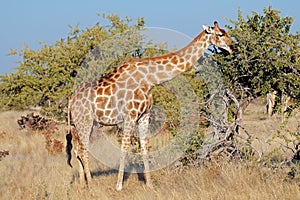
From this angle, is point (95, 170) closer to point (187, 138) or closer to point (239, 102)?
point (187, 138)

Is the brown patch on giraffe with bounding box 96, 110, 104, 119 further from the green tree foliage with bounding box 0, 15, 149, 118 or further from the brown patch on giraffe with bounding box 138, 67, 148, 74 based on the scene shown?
the green tree foliage with bounding box 0, 15, 149, 118

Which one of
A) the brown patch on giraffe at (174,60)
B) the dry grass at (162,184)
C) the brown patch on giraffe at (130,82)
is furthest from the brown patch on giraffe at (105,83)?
the dry grass at (162,184)

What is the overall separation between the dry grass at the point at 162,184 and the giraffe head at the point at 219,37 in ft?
5.89

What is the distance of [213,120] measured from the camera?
7.73 m

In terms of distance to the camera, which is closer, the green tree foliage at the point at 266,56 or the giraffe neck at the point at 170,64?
the green tree foliage at the point at 266,56

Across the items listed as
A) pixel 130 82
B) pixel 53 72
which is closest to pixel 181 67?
pixel 130 82

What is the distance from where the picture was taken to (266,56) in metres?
7.00

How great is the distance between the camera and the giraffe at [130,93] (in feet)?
25.3

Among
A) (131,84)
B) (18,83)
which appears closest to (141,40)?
(18,83)

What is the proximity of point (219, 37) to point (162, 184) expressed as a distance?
2.44m

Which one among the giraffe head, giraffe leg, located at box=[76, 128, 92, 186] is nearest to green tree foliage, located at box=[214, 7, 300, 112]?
the giraffe head

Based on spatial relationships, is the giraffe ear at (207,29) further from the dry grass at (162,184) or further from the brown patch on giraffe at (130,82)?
the dry grass at (162,184)

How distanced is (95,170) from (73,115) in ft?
5.82

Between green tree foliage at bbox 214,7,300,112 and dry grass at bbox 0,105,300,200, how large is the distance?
1249 millimetres
